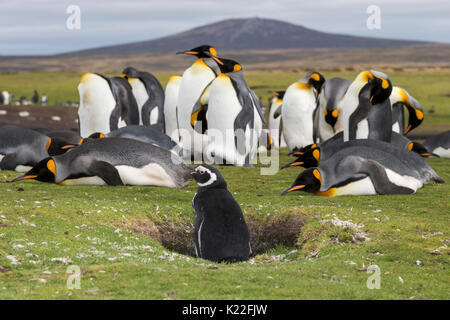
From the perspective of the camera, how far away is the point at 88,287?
417 cm

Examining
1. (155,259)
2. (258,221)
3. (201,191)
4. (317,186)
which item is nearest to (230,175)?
(317,186)

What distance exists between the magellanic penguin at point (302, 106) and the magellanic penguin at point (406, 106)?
1836mm

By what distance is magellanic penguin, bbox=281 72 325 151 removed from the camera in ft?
47.3

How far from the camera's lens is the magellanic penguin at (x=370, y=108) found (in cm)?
1096

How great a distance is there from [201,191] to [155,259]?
1.14 m

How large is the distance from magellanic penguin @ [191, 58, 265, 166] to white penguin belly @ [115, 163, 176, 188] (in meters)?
2.55

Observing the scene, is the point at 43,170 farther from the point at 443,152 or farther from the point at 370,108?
the point at 443,152

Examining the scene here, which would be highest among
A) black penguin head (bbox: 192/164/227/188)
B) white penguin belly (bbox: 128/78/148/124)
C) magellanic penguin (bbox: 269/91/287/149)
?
black penguin head (bbox: 192/164/227/188)

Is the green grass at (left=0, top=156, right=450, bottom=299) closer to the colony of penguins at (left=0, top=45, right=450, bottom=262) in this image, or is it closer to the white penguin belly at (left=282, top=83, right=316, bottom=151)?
the colony of penguins at (left=0, top=45, right=450, bottom=262)

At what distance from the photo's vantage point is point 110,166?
853 centimetres

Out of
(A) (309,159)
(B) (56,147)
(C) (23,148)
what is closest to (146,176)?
(B) (56,147)

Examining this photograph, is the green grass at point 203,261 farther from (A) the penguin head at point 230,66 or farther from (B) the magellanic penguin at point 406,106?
(B) the magellanic penguin at point 406,106

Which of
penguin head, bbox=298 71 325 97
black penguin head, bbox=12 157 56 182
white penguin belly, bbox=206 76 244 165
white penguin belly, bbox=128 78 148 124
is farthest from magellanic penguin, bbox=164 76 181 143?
black penguin head, bbox=12 157 56 182

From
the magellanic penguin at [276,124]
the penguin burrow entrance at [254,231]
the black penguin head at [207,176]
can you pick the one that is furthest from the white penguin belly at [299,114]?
the black penguin head at [207,176]
